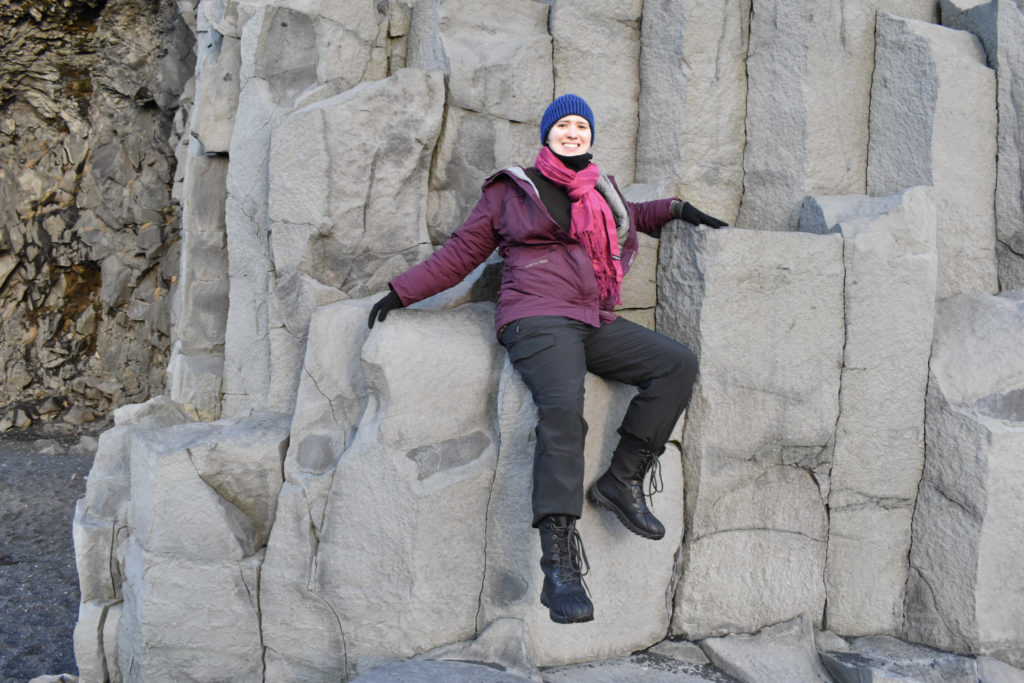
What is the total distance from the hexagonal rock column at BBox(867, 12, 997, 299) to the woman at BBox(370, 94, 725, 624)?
140cm

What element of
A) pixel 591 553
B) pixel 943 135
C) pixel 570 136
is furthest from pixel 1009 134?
pixel 591 553

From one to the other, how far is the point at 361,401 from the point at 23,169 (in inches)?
282

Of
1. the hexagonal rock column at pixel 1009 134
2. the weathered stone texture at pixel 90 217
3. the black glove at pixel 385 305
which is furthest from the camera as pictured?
the weathered stone texture at pixel 90 217

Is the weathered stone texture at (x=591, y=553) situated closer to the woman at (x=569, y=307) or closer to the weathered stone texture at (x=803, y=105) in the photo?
the woman at (x=569, y=307)

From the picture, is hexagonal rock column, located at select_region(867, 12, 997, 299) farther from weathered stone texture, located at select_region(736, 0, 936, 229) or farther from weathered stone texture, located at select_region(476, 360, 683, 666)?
weathered stone texture, located at select_region(476, 360, 683, 666)

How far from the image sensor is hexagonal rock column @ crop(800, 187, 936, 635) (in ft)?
12.5

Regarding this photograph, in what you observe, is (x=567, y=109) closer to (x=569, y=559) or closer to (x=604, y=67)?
(x=604, y=67)

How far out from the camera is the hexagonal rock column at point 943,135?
4.24 metres

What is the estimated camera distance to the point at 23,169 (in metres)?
8.79

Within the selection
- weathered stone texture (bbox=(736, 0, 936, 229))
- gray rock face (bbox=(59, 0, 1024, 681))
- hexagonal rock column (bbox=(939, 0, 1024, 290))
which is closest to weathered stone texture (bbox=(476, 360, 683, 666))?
gray rock face (bbox=(59, 0, 1024, 681))

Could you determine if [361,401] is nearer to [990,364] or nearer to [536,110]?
[536,110]

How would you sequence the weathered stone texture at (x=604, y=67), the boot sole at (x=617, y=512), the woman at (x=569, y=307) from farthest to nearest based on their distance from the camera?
the weathered stone texture at (x=604, y=67) < the boot sole at (x=617, y=512) < the woman at (x=569, y=307)

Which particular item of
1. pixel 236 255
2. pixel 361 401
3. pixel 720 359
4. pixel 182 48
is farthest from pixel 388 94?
pixel 182 48

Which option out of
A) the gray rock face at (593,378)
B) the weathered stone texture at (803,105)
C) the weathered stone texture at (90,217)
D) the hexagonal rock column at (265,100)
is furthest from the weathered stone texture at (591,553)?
the weathered stone texture at (90,217)
